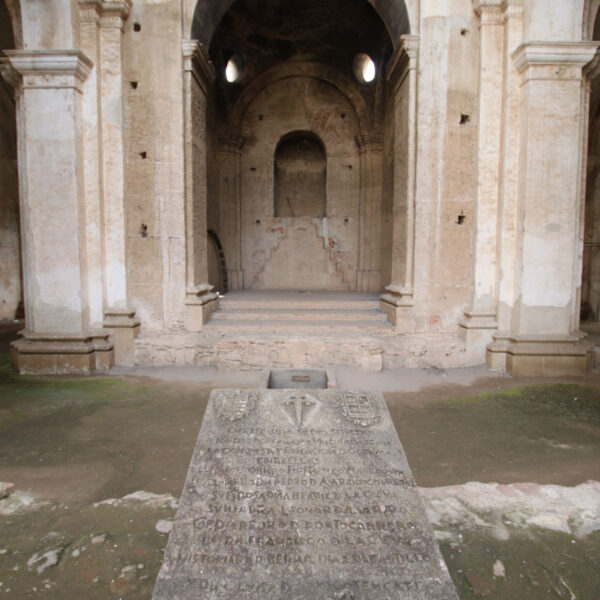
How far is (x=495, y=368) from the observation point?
227 inches

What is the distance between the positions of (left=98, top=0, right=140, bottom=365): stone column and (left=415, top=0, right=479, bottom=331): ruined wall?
157 inches

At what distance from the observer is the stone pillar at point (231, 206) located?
10.1m

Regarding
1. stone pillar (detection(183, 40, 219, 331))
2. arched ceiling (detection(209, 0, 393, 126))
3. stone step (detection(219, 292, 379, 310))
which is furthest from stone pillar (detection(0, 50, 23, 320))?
stone pillar (detection(183, 40, 219, 331))

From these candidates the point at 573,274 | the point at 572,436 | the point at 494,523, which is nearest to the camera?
the point at 494,523

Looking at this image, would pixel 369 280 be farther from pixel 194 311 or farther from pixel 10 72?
pixel 10 72

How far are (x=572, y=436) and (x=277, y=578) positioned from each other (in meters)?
3.21

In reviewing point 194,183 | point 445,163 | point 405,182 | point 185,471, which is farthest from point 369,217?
point 185,471

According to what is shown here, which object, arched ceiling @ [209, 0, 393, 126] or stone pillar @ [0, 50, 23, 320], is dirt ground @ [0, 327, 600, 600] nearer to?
stone pillar @ [0, 50, 23, 320]

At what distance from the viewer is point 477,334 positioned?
19.4ft

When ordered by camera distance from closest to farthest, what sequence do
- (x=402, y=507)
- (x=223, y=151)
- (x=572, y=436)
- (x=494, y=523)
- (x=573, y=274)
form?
1. (x=402, y=507)
2. (x=494, y=523)
3. (x=572, y=436)
4. (x=573, y=274)
5. (x=223, y=151)

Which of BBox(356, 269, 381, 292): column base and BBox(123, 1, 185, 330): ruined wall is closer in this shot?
BBox(123, 1, 185, 330): ruined wall

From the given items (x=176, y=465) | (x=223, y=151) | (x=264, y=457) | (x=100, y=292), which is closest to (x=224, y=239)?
(x=223, y=151)

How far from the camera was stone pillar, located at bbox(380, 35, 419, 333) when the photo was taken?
5914 mm

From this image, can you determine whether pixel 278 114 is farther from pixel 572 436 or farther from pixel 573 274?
pixel 572 436
